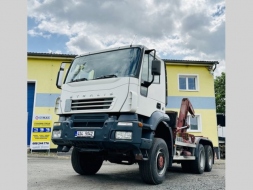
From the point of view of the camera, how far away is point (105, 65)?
20.9 feet

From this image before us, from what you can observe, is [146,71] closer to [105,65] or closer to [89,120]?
[105,65]

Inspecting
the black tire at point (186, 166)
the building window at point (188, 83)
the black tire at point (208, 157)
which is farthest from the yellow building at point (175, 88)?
the black tire at point (186, 166)

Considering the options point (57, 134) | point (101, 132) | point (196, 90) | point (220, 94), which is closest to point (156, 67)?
point (101, 132)

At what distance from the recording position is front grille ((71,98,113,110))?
5828mm

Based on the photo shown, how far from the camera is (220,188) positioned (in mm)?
6199

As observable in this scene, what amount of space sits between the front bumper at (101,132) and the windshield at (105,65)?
35.5 inches

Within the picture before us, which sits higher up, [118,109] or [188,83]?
[188,83]

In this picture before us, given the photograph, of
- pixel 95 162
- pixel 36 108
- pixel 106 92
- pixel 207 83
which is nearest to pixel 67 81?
pixel 106 92

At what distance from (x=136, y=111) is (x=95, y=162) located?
2.68 metres

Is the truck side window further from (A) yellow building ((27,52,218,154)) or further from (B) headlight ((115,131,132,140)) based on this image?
(A) yellow building ((27,52,218,154))

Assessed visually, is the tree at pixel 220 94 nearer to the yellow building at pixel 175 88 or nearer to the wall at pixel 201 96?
the wall at pixel 201 96

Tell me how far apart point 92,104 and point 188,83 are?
14.3 m

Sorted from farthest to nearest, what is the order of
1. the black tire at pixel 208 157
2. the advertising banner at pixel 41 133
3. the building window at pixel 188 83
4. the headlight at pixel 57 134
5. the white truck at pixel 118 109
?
the building window at pixel 188 83 < the advertising banner at pixel 41 133 < the black tire at pixel 208 157 < the headlight at pixel 57 134 < the white truck at pixel 118 109

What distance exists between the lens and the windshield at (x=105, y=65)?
605cm
